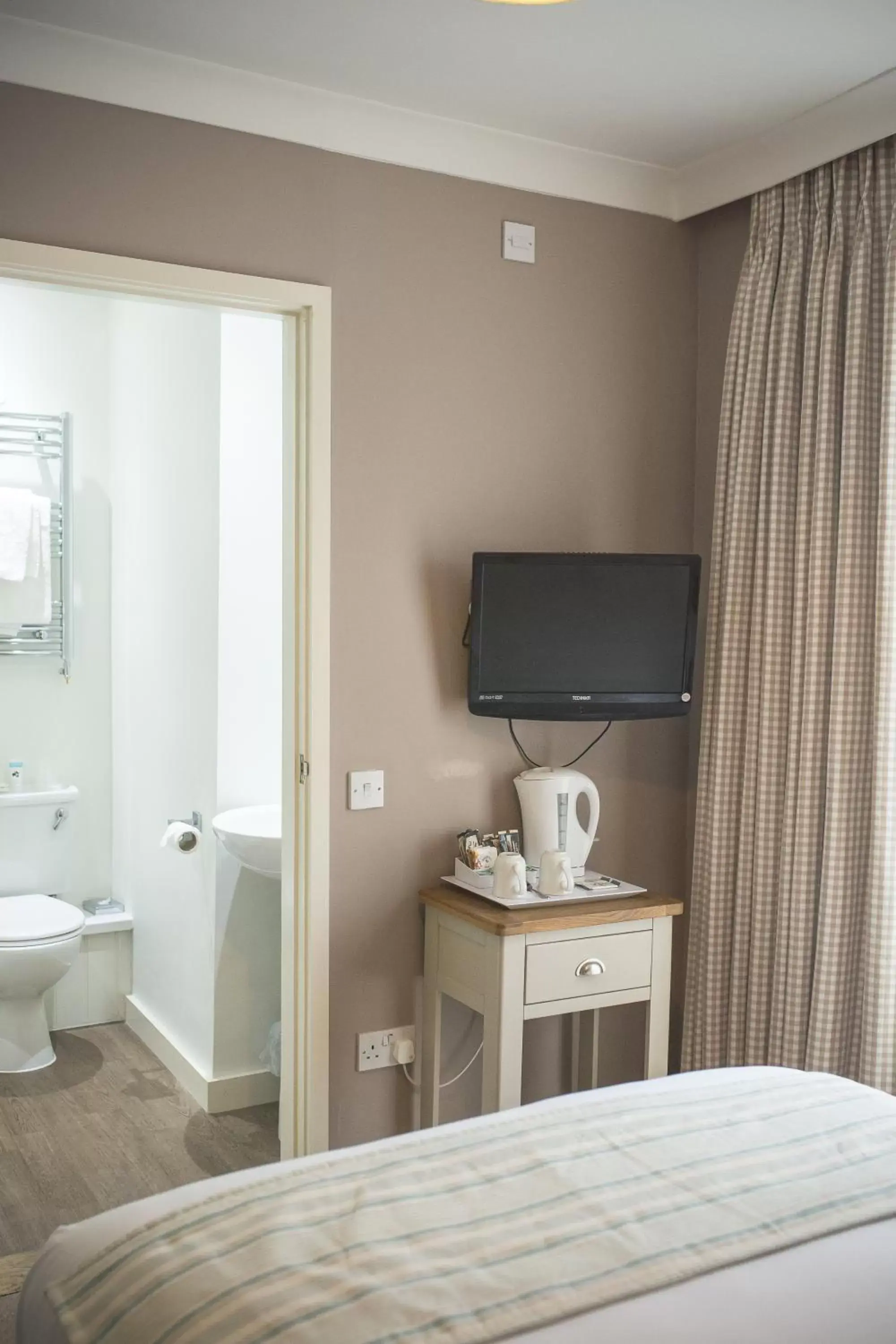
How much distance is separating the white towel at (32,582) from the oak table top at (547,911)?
6.77 feet

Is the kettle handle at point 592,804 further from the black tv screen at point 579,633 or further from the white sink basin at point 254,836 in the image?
the white sink basin at point 254,836

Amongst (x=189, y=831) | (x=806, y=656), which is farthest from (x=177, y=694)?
(x=806, y=656)

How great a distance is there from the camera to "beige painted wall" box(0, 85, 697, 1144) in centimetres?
270

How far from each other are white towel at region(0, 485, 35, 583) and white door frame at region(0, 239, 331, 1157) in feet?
5.51

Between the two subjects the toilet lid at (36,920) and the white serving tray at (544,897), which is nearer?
the white serving tray at (544,897)

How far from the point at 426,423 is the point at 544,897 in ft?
3.90

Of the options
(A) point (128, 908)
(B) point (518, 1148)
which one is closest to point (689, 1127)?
(B) point (518, 1148)

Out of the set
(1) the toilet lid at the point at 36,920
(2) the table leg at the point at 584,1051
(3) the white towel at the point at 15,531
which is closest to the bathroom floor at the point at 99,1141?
(1) the toilet lid at the point at 36,920

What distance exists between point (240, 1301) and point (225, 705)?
7.71ft

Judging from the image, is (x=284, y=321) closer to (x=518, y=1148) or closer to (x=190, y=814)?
(x=190, y=814)

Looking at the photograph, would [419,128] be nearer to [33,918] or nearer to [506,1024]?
[506,1024]

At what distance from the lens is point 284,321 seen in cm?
287

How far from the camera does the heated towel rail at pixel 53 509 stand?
4.32 m

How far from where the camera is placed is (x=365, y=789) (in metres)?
2.95
